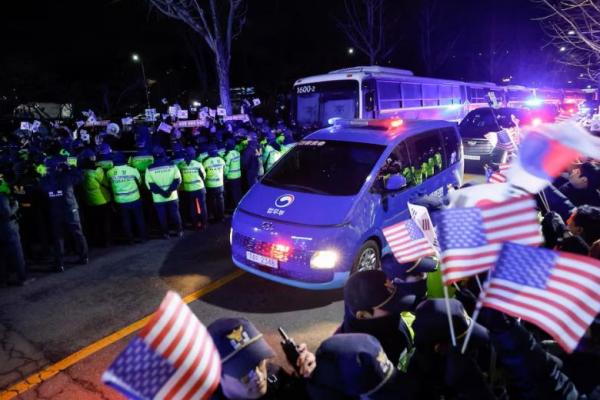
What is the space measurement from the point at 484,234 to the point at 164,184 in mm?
6274

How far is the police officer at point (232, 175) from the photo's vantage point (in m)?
8.98

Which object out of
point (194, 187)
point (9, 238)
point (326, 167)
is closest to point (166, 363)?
point (326, 167)

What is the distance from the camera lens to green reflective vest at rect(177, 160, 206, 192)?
26.3ft

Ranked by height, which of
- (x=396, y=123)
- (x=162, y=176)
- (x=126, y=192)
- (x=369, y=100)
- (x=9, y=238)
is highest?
(x=369, y=100)

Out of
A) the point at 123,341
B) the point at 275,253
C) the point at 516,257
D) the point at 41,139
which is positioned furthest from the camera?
the point at 41,139

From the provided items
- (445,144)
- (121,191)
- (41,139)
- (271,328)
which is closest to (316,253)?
(271,328)

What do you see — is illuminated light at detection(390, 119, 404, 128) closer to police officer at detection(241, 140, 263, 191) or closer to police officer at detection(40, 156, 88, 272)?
police officer at detection(241, 140, 263, 191)

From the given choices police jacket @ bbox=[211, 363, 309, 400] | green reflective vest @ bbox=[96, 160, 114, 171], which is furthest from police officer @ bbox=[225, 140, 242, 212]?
police jacket @ bbox=[211, 363, 309, 400]

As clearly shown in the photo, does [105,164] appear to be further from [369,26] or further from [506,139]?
[369,26]

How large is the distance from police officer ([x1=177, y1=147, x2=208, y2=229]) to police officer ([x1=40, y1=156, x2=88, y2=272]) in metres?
1.99

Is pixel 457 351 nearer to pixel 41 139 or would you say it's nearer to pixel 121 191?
pixel 121 191

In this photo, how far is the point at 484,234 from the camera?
2387mm

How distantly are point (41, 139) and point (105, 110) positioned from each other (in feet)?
60.4

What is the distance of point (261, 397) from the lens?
2.14m
